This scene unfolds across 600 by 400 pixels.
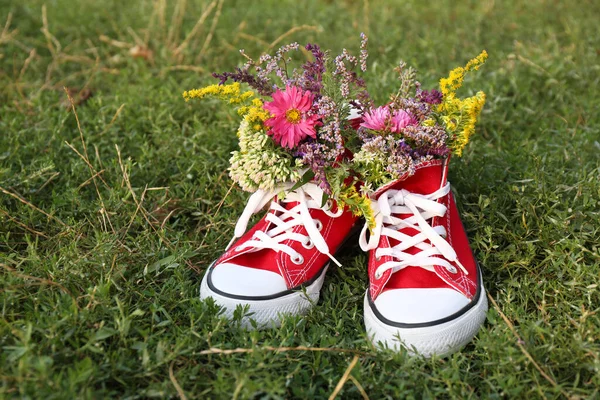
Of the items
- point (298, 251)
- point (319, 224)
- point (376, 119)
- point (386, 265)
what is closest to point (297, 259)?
point (298, 251)

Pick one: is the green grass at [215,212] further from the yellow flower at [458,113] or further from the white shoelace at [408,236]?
the yellow flower at [458,113]

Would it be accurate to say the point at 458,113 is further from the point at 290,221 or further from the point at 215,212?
the point at 215,212

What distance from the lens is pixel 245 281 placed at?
1.90m

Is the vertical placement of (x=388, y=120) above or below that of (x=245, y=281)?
above

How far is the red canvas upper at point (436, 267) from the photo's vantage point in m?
1.84

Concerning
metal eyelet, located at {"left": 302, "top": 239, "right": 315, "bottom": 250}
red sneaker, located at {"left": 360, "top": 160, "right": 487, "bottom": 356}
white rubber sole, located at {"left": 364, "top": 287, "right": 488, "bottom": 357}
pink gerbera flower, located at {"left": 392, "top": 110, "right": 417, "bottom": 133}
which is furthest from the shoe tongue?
white rubber sole, located at {"left": 364, "top": 287, "right": 488, "bottom": 357}

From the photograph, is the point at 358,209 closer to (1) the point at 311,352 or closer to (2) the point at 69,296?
(1) the point at 311,352

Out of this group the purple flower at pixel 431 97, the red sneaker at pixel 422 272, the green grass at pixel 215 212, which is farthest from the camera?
the purple flower at pixel 431 97

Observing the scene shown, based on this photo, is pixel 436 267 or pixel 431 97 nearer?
pixel 436 267

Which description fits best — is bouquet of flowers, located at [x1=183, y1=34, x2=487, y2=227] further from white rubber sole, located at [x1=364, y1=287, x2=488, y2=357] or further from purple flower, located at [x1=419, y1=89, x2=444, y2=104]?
white rubber sole, located at [x1=364, y1=287, x2=488, y2=357]

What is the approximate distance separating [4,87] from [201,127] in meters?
1.32

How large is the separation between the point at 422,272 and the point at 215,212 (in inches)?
37.6

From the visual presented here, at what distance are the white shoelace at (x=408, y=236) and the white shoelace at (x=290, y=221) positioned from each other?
14 cm

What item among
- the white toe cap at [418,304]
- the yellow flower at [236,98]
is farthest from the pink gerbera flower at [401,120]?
the white toe cap at [418,304]
